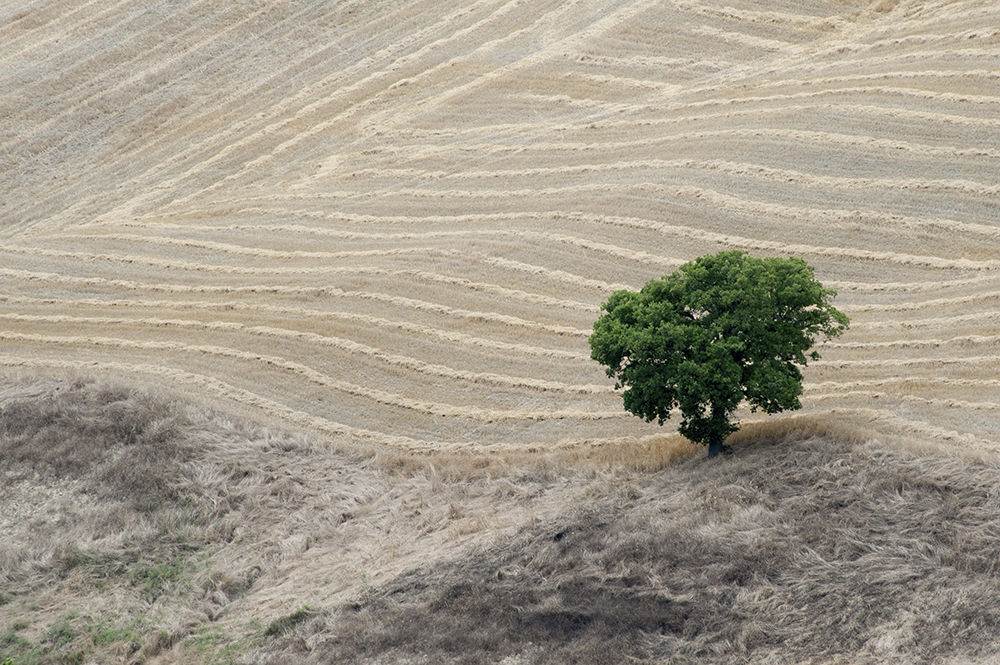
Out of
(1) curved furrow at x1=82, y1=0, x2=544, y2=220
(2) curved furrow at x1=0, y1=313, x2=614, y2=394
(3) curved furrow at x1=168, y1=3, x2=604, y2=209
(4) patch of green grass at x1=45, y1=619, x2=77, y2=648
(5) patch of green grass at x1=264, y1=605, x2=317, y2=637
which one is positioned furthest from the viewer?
(1) curved furrow at x1=82, y1=0, x2=544, y2=220

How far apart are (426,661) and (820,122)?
3043 centimetres

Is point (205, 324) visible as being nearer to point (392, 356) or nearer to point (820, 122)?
point (392, 356)

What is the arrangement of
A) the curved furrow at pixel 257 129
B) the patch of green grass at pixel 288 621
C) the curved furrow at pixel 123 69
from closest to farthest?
1. the patch of green grass at pixel 288 621
2. the curved furrow at pixel 257 129
3. the curved furrow at pixel 123 69

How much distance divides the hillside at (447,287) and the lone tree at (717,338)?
1999 millimetres

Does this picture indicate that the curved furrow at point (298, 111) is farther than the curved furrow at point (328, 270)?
Yes

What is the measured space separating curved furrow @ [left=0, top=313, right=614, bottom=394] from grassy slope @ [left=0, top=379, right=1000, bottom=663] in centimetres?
416

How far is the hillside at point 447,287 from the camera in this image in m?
21.7

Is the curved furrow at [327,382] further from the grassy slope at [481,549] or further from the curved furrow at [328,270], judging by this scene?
the curved furrow at [328,270]

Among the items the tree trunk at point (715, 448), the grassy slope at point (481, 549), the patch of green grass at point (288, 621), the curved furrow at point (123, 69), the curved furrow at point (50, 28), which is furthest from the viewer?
the curved furrow at point (50, 28)

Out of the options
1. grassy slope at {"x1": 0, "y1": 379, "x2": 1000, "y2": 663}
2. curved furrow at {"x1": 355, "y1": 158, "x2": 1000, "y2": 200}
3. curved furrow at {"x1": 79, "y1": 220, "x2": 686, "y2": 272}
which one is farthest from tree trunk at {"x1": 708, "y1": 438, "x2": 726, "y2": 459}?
curved furrow at {"x1": 355, "y1": 158, "x2": 1000, "y2": 200}

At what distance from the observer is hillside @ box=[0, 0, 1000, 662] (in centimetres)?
2167

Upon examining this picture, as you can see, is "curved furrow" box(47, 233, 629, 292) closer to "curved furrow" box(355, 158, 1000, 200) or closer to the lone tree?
"curved furrow" box(355, 158, 1000, 200)

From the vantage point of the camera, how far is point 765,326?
75.0 ft

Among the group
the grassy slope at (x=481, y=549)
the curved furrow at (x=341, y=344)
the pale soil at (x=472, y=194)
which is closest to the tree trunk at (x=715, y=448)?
the grassy slope at (x=481, y=549)
